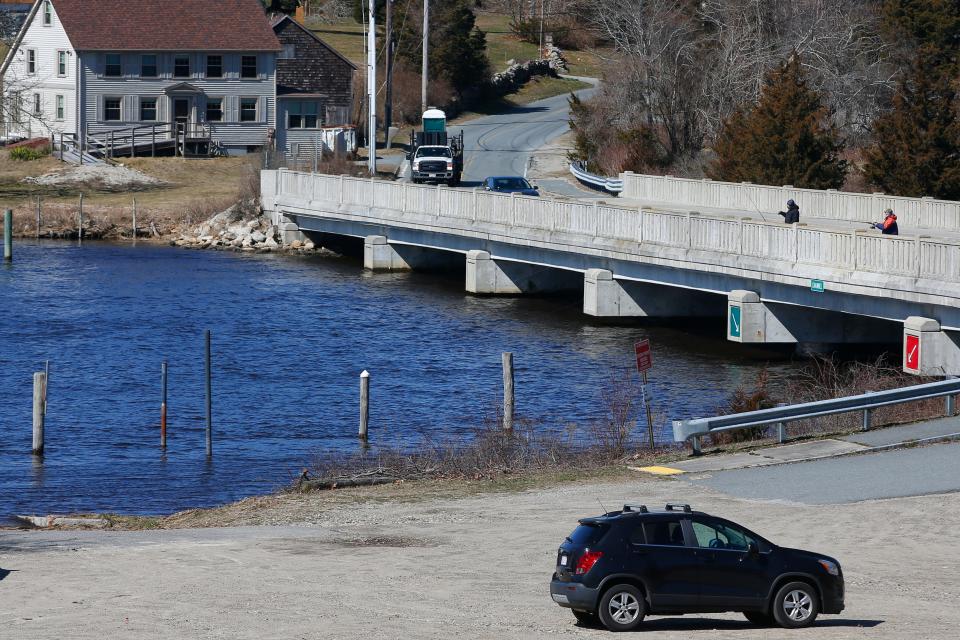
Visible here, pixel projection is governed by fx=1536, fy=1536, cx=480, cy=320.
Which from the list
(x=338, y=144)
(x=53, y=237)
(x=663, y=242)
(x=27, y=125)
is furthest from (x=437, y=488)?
(x=27, y=125)

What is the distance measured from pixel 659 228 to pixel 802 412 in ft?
56.2

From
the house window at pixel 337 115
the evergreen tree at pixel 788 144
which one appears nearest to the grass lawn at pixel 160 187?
the house window at pixel 337 115

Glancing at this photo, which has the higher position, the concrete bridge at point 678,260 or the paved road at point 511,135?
the paved road at point 511,135

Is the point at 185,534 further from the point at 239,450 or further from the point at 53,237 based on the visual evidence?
the point at 53,237

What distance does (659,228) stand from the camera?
42.5 metres

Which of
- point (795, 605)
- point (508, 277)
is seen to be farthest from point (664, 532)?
point (508, 277)

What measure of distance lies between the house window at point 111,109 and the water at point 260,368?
85.3 feet

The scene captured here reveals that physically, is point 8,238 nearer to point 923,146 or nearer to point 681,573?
point 923,146

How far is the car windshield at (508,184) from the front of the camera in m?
59.9

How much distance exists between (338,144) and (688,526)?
69.7 metres

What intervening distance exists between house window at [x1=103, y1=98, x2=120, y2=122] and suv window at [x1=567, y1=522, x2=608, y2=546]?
243ft

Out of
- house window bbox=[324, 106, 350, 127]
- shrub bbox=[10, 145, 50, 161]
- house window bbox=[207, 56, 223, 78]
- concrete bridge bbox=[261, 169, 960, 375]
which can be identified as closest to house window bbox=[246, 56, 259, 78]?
house window bbox=[207, 56, 223, 78]

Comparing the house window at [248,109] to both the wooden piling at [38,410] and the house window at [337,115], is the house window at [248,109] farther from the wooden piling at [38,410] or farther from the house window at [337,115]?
the wooden piling at [38,410]

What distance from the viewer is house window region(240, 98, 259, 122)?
289 ft
